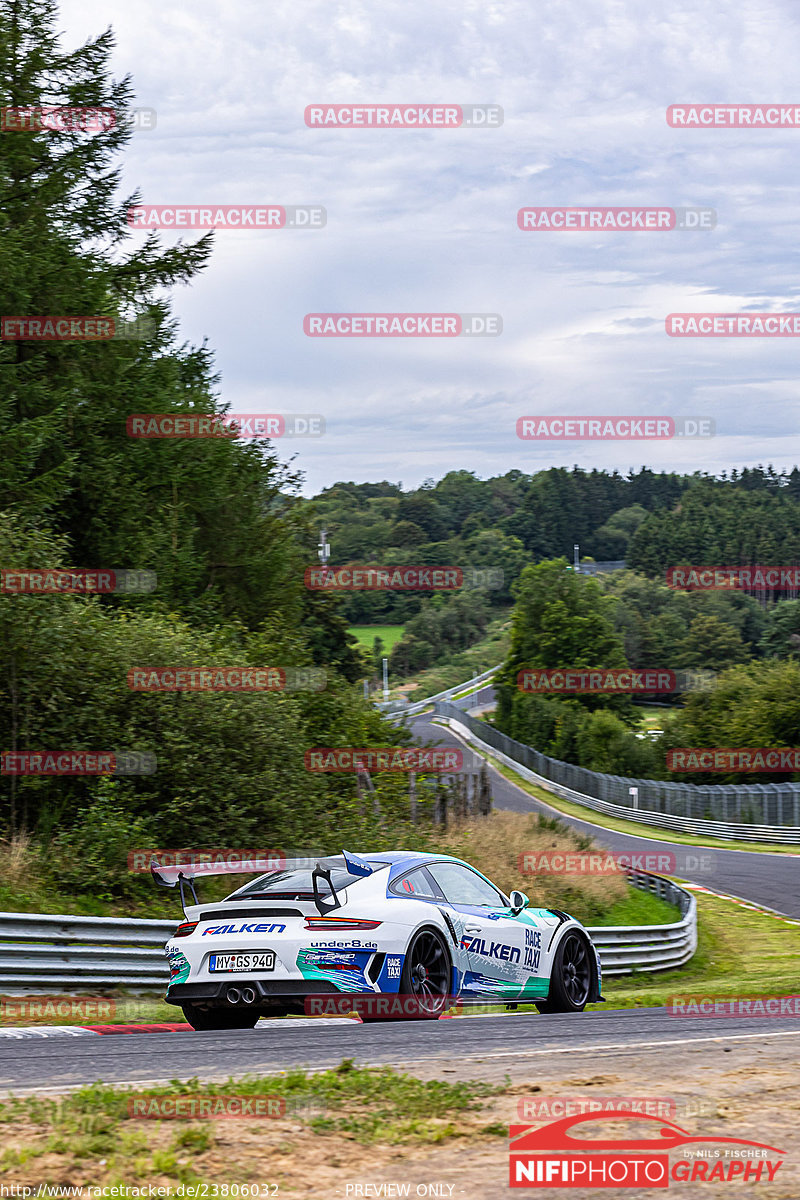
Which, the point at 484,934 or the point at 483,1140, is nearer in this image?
the point at 483,1140

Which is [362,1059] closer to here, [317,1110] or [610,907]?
[317,1110]

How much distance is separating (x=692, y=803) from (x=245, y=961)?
49.0 meters

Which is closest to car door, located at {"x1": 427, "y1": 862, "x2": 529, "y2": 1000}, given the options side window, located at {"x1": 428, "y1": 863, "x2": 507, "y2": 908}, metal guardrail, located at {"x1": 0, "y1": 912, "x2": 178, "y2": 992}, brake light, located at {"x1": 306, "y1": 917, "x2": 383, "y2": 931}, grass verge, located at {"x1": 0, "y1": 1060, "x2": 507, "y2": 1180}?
side window, located at {"x1": 428, "y1": 863, "x2": 507, "y2": 908}

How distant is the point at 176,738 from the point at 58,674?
178cm

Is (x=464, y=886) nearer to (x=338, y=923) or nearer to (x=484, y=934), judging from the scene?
(x=484, y=934)

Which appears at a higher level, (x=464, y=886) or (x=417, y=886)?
(x=417, y=886)

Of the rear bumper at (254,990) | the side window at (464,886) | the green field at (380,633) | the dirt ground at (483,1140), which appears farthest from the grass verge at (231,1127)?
the green field at (380,633)

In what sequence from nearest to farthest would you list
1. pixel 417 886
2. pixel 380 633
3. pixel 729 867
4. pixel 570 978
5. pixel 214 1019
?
pixel 214 1019 → pixel 417 886 → pixel 570 978 → pixel 729 867 → pixel 380 633

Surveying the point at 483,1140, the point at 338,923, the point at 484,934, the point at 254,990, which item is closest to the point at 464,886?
the point at 484,934

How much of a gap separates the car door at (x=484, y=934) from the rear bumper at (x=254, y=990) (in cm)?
149

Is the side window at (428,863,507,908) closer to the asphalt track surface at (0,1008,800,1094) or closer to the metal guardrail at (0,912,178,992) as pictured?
the asphalt track surface at (0,1008,800,1094)

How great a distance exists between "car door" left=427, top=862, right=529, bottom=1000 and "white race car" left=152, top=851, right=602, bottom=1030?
1cm

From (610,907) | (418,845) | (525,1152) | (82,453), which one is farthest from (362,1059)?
(82,453)

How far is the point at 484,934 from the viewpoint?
9414 millimetres
